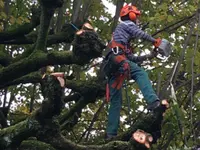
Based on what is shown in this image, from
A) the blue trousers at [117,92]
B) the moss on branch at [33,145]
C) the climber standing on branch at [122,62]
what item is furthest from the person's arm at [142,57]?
the moss on branch at [33,145]

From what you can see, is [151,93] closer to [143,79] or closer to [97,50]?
[143,79]

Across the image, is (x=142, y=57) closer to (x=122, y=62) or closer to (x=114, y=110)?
(x=122, y=62)

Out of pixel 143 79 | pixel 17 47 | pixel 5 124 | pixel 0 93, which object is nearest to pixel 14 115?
pixel 0 93

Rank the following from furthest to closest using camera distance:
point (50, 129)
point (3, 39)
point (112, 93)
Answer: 1. point (3, 39)
2. point (112, 93)
3. point (50, 129)

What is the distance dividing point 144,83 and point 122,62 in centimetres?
39

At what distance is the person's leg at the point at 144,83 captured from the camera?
527 centimetres

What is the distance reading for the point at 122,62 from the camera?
18.4ft

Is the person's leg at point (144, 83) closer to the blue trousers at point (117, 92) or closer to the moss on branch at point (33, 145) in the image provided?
the blue trousers at point (117, 92)

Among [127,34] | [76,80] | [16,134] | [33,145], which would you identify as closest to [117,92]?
[127,34]

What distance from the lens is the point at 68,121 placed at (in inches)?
270

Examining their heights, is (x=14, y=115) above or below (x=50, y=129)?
above

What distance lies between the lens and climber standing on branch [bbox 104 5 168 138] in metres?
5.57

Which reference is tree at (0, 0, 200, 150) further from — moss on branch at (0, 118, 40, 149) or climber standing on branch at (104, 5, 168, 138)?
climber standing on branch at (104, 5, 168, 138)

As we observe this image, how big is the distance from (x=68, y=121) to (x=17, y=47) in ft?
10.1
